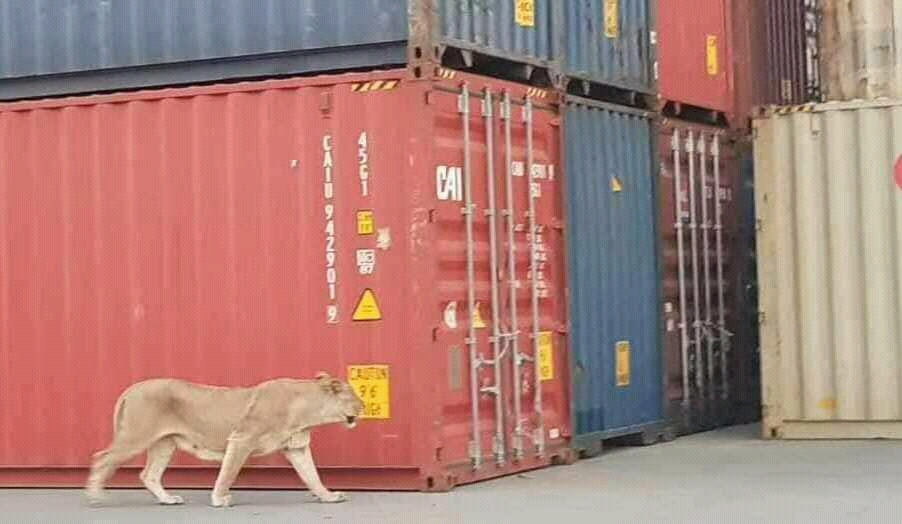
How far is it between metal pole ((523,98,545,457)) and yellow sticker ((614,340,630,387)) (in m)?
1.73

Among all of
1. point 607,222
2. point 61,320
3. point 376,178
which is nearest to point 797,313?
point 607,222

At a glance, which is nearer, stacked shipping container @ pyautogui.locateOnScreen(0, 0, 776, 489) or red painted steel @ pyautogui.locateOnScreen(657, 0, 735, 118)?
stacked shipping container @ pyautogui.locateOnScreen(0, 0, 776, 489)

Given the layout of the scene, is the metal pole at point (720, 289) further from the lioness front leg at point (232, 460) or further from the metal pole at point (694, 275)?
the lioness front leg at point (232, 460)

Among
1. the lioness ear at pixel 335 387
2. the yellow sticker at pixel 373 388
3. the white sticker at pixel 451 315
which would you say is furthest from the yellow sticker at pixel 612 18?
the lioness ear at pixel 335 387

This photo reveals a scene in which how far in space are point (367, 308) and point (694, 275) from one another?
5.47m

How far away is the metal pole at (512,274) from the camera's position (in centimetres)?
1323

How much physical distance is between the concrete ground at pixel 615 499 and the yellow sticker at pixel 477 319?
1.13 meters

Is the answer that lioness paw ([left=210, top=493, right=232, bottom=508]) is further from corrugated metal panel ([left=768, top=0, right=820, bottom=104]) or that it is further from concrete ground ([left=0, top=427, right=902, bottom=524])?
corrugated metal panel ([left=768, top=0, right=820, bottom=104])

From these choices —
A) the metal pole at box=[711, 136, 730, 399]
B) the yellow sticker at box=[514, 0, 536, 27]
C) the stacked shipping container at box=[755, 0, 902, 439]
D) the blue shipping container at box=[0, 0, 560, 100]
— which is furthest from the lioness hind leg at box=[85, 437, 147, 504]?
the metal pole at box=[711, 136, 730, 399]

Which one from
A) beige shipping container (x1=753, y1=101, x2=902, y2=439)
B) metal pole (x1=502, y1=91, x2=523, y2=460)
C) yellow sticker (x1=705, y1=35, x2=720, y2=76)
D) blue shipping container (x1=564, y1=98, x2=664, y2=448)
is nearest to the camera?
metal pole (x1=502, y1=91, x2=523, y2=460)

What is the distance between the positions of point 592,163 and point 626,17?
1566 mm

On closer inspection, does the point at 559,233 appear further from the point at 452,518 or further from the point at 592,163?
the point at 452,518

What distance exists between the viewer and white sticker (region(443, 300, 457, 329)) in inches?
487

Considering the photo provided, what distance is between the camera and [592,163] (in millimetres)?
14922
